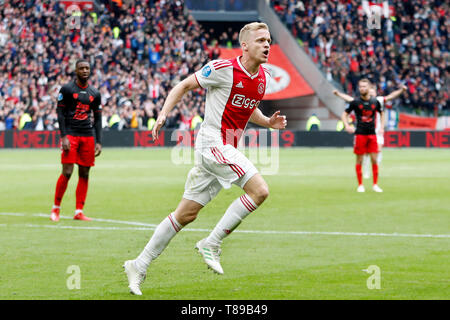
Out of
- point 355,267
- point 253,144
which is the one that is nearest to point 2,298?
point 355,267

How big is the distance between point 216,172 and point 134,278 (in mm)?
1180

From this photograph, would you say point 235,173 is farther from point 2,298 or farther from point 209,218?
point 209,218

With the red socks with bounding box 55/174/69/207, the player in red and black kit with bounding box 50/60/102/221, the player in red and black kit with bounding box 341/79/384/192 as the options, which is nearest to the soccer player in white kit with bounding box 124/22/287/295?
the player in red and black kit with bounding box 50/60/102/221

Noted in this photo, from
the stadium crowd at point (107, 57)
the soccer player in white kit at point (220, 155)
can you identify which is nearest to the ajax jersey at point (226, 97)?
the soccer player in white kit at point (220, 155)

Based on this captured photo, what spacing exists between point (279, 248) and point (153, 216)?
12.9 ft

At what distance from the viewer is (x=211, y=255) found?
758 centimetres

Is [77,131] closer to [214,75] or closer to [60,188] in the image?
[60,188]

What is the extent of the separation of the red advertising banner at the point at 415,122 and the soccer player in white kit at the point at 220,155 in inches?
1367

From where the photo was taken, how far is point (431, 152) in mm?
36031

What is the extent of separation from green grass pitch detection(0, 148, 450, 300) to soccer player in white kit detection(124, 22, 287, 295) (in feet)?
1.22

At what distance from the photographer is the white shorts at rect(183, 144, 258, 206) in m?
7.52

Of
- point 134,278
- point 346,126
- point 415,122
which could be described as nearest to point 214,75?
point 134,278

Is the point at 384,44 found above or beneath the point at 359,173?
above

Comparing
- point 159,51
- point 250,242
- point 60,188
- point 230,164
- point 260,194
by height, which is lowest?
point 250,242
